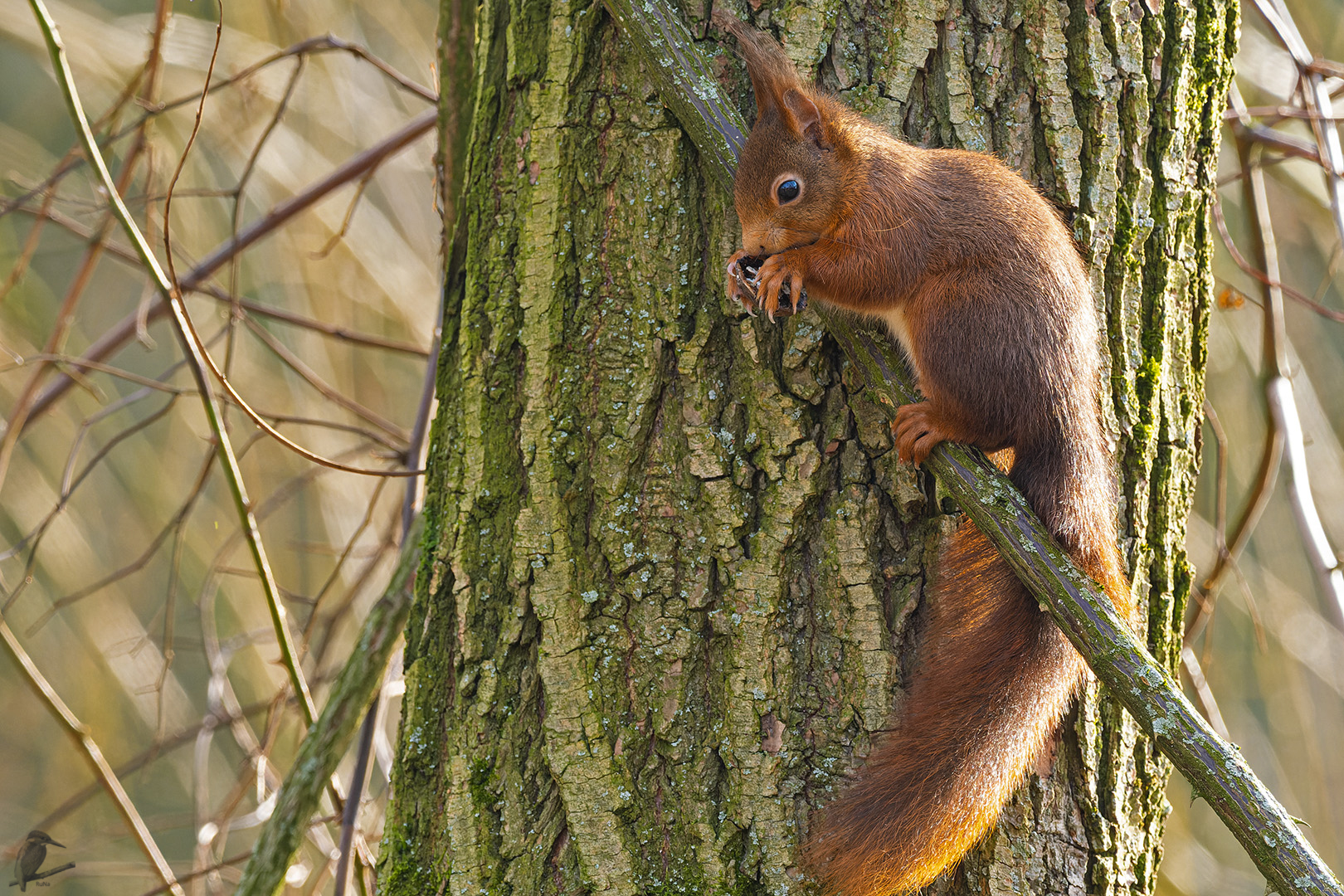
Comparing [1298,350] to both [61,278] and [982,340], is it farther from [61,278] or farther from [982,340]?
[61,278]

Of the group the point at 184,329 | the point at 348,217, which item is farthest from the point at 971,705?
the point at 348,217

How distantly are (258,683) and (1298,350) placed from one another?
3.70 m

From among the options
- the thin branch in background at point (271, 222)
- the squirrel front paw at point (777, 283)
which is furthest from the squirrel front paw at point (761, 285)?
the thin branch in background at point (271, 222)

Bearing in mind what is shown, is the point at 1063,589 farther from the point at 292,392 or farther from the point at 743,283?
the point at 292,392

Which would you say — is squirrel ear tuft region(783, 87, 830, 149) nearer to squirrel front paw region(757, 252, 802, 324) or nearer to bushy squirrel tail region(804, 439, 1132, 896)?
squirrel front paw region(757, 252, 802, 324)

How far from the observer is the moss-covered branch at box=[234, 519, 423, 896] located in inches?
51.9

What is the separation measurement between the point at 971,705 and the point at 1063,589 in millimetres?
230

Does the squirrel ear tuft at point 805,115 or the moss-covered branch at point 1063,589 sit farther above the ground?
the squirrel ear tuft at point 805,115

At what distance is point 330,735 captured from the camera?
1.42m

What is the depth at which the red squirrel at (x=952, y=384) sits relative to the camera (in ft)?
3.65

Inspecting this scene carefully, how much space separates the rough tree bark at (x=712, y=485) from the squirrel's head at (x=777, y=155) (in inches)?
2.1

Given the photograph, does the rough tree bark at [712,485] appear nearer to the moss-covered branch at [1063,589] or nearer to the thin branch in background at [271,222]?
the moss-covered branch at [1063,589]

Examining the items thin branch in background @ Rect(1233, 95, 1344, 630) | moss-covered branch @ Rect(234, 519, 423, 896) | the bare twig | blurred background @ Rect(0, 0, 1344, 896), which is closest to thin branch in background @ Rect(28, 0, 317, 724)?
moss-covered branch @ Rect(234, 519, 423, 896)

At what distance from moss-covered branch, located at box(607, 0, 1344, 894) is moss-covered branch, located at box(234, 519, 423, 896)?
708mm
